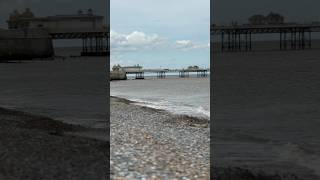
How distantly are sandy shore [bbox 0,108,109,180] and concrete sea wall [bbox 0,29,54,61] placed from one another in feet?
157

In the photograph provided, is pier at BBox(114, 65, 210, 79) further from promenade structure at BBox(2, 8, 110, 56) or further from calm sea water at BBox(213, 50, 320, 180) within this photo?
calm sea water at BBox(213, 50, 320, 180)

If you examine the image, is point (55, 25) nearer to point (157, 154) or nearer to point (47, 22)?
point (47, 22)

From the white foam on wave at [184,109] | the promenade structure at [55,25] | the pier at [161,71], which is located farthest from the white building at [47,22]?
the white foam on wave at [184,109]

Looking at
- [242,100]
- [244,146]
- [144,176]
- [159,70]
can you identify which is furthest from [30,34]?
[144,176]

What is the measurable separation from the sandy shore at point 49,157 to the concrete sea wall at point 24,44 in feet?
157

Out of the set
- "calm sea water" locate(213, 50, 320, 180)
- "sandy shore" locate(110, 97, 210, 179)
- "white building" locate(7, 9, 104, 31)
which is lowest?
"calm sea water" locate(213, 50, 320, 180)

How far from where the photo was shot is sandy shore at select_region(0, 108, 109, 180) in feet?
22.7

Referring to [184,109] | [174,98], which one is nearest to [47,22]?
[174,98]

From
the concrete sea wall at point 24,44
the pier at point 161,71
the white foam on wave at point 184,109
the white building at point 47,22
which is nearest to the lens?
the white foam on wave at point 184,109

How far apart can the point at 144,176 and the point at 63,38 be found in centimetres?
5823

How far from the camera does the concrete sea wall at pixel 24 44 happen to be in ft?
184

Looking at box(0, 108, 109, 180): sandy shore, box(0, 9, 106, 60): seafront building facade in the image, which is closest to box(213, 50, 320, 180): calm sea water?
box(0, 108, 109, 180): sandy shore

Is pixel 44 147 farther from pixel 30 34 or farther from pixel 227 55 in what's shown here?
pixel 227 55

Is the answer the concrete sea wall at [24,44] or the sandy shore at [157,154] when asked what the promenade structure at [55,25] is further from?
the sandy shore at [157,154]
